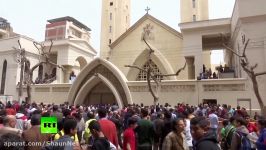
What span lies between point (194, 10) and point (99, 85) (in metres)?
17.3

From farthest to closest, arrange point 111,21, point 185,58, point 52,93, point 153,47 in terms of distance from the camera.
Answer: point 111,21 → point 153,47 → point 185,58 → point 52,93

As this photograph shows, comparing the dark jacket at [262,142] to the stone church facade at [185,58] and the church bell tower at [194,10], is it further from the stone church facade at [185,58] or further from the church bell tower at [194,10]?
the church bell tower at [194,10]

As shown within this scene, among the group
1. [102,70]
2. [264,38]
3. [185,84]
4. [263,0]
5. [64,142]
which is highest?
[263,0]

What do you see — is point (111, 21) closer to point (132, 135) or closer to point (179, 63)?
point (179, 63)

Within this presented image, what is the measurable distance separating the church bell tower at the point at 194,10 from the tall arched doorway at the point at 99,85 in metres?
15.8

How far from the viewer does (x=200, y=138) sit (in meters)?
3.27

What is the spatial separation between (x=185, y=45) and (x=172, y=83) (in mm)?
5761

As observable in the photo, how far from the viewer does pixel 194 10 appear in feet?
106

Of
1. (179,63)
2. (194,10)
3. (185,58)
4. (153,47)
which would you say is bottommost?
(179,63)

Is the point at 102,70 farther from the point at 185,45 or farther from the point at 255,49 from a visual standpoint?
the point at 255,49

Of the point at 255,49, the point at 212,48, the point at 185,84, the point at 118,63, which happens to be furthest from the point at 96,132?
the point at 212,48

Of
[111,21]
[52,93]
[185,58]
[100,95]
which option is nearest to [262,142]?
[100,95]

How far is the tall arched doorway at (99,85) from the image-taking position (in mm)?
21016

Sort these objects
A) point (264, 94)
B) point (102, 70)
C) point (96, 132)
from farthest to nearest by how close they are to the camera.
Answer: point (102, 70) < point (264, 94) < point (96, 132)
